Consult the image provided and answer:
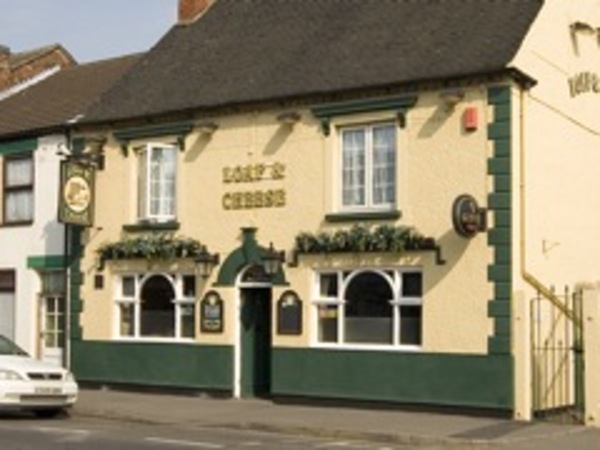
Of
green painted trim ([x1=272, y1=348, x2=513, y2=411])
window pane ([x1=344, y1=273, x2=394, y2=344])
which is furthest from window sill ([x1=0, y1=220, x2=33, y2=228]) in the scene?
window pane ([x1=344, y1=273, x2=394, y2=344])

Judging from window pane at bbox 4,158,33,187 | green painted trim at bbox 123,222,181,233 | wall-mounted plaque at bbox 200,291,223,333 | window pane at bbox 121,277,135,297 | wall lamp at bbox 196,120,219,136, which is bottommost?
wall-mounted plaque at bbox 200,291,223,333

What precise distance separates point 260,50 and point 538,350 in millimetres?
8467

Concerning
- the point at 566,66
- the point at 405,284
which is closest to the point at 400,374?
the point at 405,284

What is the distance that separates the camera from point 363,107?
63.8 feet

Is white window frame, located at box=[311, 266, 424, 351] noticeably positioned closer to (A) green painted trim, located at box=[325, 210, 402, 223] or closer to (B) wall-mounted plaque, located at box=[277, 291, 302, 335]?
(B) wall-mounted plaque, located at box=[277, 291, 302, 335]

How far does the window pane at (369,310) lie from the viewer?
19094 millimetres

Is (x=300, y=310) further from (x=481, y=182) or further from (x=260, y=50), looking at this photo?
(x=260, y=50)

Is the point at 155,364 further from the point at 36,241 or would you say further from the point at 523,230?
the point at 523,230

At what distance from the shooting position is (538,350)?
1792 cm

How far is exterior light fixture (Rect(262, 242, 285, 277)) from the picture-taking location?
20250 millimetres

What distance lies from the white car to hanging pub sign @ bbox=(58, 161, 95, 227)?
489cm

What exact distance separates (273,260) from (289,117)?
2.64 m

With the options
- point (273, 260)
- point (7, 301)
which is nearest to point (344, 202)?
point (273, 260)

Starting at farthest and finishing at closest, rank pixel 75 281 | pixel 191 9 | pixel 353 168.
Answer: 1. pixel 191 9
2. pixel 75 281
3. pixel 353 168
